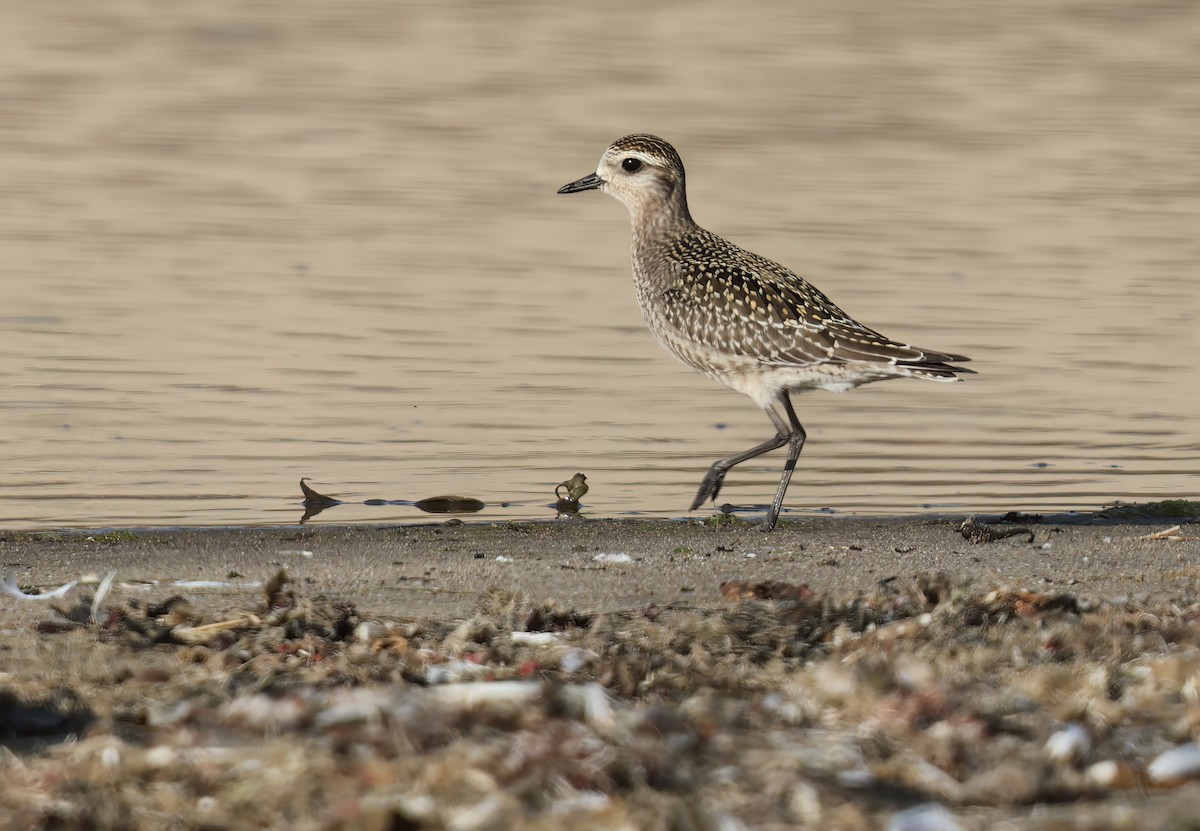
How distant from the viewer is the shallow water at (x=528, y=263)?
9.44 m

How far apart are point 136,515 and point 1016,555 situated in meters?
3.58

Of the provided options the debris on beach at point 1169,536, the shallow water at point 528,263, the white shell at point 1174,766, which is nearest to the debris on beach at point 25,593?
the shallow water at point 528,263

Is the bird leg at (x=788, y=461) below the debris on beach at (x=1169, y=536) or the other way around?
the other way around

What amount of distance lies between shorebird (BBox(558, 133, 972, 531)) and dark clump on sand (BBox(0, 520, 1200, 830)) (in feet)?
4.62

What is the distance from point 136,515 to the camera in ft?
27.7

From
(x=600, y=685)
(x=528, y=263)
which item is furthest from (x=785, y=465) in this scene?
(x=528, y=263)

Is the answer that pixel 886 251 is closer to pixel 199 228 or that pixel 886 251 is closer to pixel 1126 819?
pixel 199 228

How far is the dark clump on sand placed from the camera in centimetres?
399

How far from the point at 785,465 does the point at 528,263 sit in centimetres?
546

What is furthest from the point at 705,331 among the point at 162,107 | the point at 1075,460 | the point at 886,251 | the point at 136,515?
the point at 162,107

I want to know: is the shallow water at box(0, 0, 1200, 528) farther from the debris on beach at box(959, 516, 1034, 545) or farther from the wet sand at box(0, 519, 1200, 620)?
the debris on beach at box(959, 516, 1034, 545)

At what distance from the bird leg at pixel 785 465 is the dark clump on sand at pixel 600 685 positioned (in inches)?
37.5

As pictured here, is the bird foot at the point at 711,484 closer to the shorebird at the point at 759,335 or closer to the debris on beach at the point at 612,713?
the shorebird at the point at 759,335

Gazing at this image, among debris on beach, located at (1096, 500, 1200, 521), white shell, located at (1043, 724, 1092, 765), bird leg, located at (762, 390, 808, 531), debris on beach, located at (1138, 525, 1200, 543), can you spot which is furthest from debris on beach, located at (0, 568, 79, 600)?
debris on beach, located at (1096, 500, 1200, 521)
